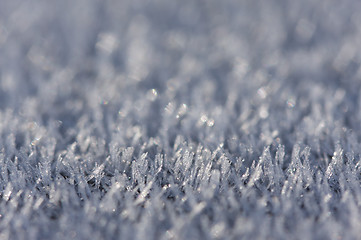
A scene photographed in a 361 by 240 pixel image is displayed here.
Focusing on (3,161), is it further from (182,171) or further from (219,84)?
(219,84)

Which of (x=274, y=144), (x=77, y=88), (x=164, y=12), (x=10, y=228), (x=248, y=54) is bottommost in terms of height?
(x=10, y=228)

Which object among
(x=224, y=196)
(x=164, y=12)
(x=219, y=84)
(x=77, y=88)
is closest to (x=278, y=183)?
(x=224, y=196)

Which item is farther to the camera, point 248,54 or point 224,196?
point 248,54

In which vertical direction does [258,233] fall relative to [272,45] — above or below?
below

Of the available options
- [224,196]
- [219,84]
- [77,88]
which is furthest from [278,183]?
[77,88]

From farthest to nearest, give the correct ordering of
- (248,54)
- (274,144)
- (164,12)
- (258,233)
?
(164,12), (248,54), (274,144), (258,233)

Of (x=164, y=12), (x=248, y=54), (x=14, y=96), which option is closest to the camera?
(x=14, y=96)
